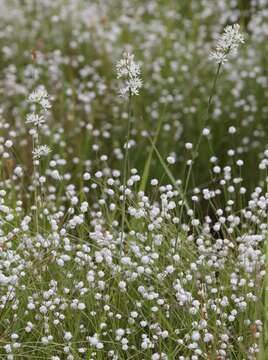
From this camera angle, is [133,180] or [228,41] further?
[133,180]

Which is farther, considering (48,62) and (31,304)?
(48,62)

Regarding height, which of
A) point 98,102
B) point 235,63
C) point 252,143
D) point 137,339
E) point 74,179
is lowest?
point 137,339

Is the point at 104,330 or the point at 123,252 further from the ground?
the point at 123,252

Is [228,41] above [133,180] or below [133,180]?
above

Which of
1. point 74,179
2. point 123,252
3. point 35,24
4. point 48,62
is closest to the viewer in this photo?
point 123,252

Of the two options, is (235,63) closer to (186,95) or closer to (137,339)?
(186,95)

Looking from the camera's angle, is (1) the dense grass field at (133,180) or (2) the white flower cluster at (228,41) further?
(1) the dense grass field at (133,180)

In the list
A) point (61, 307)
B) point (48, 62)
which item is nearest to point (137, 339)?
point (61, 307)

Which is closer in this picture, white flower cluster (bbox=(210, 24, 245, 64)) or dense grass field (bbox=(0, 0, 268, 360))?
white flower cluster (bbox=(210, 24, 245, 64))
